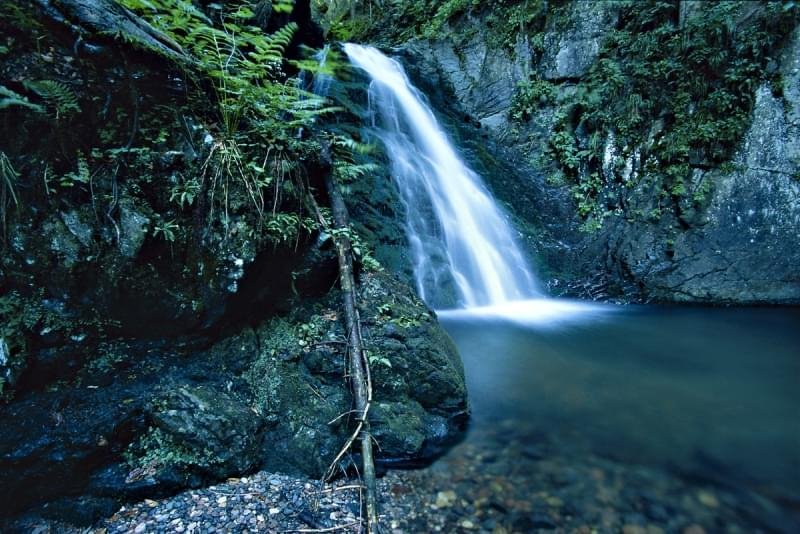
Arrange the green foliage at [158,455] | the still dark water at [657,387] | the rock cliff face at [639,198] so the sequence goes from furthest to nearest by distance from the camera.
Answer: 1. the rock cliff face at [639,198]
2. the still dark water at [657,387]
3. the green foliage at [158,455]

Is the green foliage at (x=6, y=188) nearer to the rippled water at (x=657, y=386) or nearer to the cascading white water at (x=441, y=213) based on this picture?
the rippled water at (x=657, y=386)

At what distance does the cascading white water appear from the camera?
6.98 meters

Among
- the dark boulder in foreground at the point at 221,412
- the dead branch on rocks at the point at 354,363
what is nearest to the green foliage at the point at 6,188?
the dark boulder in foreground at the point at 221,412

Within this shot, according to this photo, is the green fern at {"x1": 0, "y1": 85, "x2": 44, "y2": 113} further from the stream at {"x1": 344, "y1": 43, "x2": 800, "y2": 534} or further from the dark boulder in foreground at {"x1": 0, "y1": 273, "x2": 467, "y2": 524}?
the stream at {"x1": 344, "y1": 43, "x2": 800, "y2": 534}

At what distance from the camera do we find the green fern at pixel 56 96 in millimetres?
2160

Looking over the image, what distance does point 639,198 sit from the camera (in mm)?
7844

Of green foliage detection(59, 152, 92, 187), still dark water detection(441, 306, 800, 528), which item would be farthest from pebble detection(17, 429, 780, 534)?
A: green foliage detection(59, 152, 92, 187)

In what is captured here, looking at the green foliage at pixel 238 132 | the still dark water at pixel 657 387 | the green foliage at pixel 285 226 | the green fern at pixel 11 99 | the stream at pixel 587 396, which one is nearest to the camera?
the green fern at pixel 11 99

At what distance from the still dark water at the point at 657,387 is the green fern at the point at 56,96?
3.60 m

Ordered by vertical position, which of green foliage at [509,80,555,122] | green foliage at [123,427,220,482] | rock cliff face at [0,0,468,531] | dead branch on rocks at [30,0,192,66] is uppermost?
green foliage at [509,80,555,122]

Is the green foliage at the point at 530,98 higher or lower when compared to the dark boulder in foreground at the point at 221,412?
higher

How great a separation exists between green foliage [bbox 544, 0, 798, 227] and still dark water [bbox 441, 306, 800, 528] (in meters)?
2.90

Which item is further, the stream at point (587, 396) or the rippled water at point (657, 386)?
the rippled water at point (657, 386)

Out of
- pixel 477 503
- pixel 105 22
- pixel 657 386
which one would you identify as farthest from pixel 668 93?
pixel 105 22
